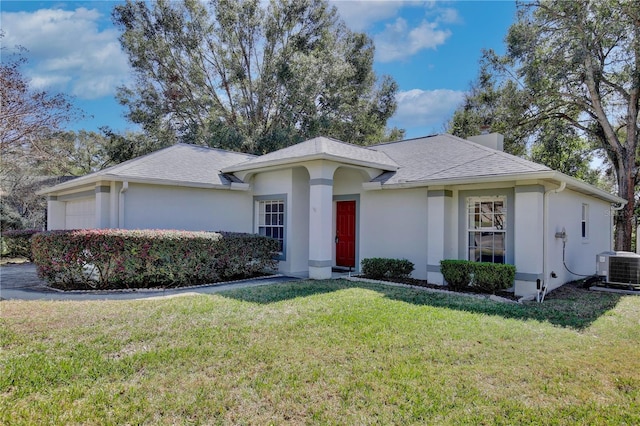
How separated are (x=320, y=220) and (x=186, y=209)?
14.6 ft

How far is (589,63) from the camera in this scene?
17469 millimetres

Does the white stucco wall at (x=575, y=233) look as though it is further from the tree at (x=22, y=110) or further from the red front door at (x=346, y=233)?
the tree at (x=22, y=110)

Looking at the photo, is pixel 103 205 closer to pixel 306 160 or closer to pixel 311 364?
pixel 306 160

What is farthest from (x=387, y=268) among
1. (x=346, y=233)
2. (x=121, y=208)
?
(x=121, y=208)

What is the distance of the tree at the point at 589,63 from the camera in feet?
55.9

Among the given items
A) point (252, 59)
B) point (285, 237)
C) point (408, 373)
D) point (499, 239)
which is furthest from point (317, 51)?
point (408, 373)

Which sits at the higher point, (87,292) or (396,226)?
(396,226)

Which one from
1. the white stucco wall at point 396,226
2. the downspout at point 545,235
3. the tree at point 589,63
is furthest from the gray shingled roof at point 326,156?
the tree at point 589,63

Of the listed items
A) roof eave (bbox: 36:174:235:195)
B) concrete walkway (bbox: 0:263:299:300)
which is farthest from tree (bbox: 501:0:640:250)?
concrete walkway (bbox: 0:263:299:300)

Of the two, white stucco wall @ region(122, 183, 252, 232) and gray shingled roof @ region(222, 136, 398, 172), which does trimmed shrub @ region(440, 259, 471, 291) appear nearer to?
gray shingled roof @ region(222, 136, 398, 172)

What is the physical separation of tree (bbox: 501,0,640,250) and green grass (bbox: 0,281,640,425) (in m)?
15.1

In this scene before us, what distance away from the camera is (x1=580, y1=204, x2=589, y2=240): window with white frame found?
1248cm

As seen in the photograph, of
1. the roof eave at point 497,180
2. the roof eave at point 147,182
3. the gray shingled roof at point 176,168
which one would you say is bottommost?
the roof eave at point 497,180

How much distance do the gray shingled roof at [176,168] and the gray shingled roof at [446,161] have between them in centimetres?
545
